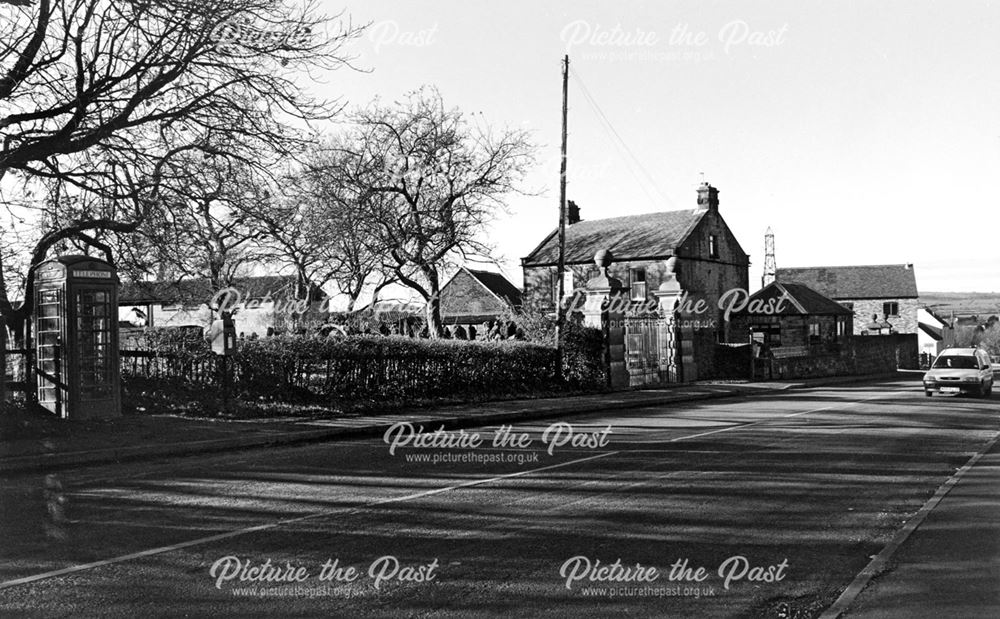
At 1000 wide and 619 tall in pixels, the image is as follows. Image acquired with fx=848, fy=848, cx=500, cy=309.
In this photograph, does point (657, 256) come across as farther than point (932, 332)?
No

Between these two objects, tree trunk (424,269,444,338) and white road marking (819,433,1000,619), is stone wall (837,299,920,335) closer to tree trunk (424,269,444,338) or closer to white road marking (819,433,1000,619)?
tree trunk (424,269,444,338)

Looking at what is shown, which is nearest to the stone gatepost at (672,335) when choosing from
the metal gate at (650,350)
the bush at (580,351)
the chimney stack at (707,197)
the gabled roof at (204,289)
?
the metal gate at (650,350)

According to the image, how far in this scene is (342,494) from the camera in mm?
9180

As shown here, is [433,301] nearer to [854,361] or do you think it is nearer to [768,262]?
[854,361]

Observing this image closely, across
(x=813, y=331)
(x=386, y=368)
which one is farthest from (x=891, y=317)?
(x=386, y=368)

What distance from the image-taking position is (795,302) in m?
49.2

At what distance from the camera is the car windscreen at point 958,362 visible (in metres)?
26.2

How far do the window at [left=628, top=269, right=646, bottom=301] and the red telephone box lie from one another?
3720cm

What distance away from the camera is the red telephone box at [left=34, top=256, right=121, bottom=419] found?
14.9 metres

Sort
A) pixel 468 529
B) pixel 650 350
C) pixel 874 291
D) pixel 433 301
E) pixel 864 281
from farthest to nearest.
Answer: pixel 864 281, pixel 874 291, pixel 433 301, pixel 650 350, pixel 468 529

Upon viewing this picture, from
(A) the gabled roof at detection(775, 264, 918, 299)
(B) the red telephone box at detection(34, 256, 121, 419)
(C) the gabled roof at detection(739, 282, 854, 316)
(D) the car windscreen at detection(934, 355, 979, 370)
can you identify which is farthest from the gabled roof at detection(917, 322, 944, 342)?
(B) the red telephone box at detection(34, 256, 121, 419)

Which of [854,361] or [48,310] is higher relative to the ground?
[48,310]

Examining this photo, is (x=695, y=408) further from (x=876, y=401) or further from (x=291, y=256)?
(x=291, y=256)

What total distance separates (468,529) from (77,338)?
1050 cm
